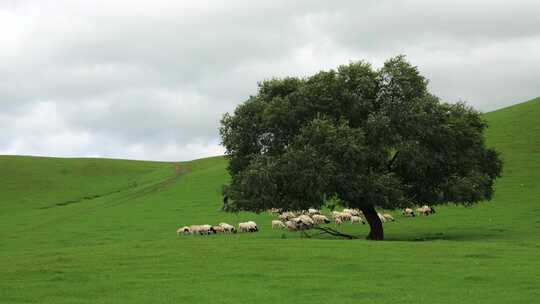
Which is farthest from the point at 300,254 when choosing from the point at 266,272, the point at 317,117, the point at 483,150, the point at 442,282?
the point at 483,150

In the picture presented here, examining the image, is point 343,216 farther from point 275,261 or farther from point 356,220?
point 275,261

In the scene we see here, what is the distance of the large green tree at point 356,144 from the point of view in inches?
1475

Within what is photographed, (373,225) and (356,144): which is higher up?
(356,144)

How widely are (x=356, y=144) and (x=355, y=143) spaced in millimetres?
128

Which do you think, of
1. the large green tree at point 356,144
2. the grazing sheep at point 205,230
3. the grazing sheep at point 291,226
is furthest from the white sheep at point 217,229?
the large green tree at point 356,144

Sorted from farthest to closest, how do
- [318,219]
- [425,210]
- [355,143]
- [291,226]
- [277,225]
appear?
[425,210]
[318,219]
[277,225]
[291,226]
[355,143]

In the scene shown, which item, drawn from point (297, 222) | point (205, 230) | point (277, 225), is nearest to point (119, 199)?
point (277, 225)

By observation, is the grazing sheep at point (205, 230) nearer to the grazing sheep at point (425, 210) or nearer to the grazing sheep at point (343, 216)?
the grazing sheep at point (343, 216)

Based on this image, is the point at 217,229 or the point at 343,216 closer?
the point at 217,229

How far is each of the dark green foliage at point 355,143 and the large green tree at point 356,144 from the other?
0.06 metres

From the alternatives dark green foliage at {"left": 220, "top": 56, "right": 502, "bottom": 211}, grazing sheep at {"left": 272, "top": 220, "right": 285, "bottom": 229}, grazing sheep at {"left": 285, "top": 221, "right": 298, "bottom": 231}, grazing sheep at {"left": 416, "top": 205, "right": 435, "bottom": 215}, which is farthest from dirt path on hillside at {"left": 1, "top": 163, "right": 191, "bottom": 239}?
grazing sheep at {"left": 416, "top": 205, "right": 435, "bottom": 215}

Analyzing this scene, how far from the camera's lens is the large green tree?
3747 centimetres

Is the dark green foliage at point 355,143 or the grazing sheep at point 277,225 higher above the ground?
the dark green foliage at point 355,143

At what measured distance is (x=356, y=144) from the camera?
122 ft
